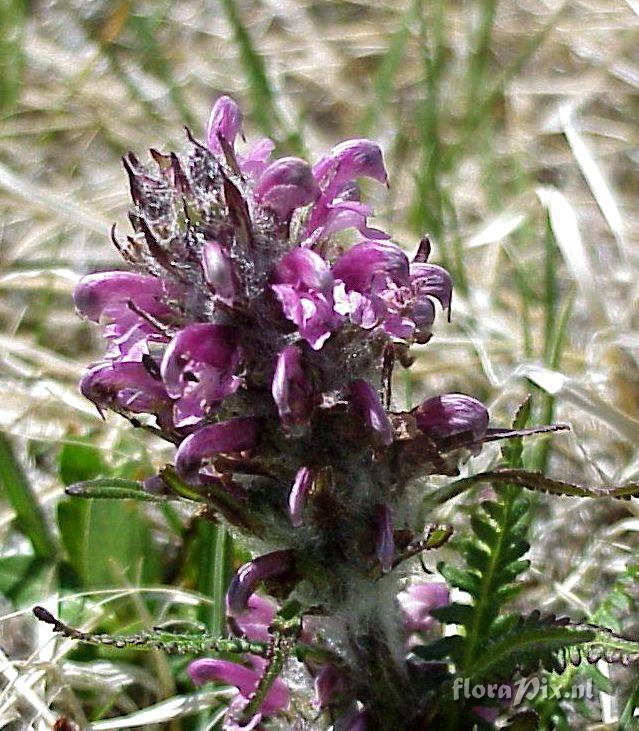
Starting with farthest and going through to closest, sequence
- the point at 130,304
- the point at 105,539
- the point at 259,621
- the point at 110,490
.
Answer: the point at 105,539 → the point at 259,621 → the point at 110,490 → the point at 130,304

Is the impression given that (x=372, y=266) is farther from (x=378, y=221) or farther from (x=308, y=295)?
(x=378, y=221)

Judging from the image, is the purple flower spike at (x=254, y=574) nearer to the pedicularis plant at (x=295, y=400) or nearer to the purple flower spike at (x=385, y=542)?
the pedicularis plant at (x=295, y=400)

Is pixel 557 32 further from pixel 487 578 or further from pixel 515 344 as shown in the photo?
pixel 487 578

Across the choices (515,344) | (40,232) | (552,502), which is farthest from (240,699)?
(40,232)

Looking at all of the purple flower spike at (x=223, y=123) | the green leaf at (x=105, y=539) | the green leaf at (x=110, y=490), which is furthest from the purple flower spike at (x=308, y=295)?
the green leaf at (x=105, y=539)

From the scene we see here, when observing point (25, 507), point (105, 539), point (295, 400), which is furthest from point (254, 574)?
point (25, 507)
